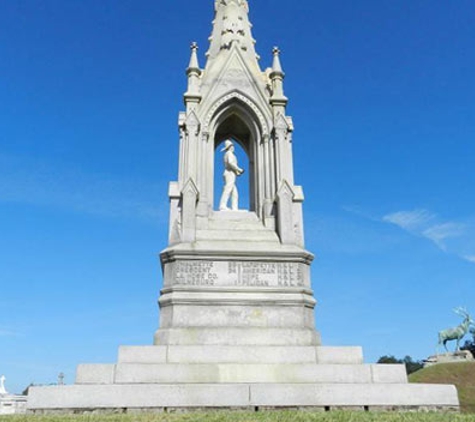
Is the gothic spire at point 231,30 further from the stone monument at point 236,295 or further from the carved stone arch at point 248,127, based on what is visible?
the carved stone arch at point 248,127

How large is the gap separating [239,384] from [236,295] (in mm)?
2785

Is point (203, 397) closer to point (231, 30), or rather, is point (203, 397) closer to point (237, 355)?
point (237, 355)

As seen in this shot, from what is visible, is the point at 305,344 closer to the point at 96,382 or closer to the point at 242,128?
the point at 96,382

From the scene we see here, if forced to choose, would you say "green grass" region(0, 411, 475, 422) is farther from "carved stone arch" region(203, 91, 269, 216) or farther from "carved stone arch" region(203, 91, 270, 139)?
"carved stone arch" region(203, 91, 270, 139)

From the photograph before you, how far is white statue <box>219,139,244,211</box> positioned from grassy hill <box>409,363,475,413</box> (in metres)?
21.1

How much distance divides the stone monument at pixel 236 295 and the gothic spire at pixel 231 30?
50 mm

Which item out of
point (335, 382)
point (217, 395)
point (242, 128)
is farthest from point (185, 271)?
point (242, 128)

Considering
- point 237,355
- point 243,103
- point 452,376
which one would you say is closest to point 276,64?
point 243,103

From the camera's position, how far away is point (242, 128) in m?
14.8

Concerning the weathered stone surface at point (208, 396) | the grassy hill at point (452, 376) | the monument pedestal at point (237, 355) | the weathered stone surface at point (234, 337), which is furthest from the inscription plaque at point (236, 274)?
the grassy hill at point (452, 376)

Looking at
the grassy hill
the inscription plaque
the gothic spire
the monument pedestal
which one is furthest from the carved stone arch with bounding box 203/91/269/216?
the grassy hill

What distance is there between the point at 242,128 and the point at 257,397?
355 inches

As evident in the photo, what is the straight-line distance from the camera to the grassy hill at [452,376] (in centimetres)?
2780

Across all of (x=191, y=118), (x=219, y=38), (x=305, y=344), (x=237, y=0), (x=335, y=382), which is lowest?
(x=335, y=382)
